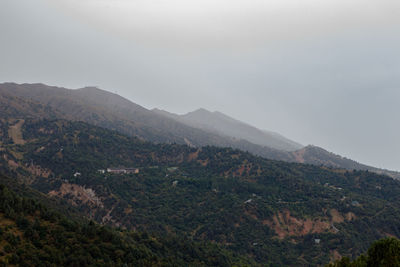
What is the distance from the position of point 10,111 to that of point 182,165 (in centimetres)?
12471

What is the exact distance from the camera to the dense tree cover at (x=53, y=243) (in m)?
35.4

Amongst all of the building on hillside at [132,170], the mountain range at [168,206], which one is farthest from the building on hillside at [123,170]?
the mountain range at [168,206]

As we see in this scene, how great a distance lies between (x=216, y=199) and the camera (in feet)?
351

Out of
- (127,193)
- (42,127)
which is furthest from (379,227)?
(42,127)

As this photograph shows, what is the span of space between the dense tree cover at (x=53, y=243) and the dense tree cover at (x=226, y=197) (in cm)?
3848

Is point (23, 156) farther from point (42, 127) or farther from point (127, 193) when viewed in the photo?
point (127, 193)

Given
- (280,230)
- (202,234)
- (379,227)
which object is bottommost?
(202,234)

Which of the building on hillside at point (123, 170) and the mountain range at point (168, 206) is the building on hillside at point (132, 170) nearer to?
the building on hillside at point (123, 170)

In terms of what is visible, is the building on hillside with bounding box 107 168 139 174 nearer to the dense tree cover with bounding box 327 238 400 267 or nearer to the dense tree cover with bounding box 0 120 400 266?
the dense tree cover with bounding box 0 120 400 266

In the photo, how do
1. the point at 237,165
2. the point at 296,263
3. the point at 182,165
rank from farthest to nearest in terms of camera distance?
1. the point at 182,165
2. the point at 237,165
3. the point at 296,263

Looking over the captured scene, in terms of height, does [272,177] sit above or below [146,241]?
above

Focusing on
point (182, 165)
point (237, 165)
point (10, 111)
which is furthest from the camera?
point (10, 111)

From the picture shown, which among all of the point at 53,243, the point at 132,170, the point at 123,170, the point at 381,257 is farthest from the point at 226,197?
the point at 381,257

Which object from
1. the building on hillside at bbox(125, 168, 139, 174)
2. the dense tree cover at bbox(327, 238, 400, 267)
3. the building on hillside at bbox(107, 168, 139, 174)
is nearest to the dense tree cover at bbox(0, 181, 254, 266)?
the dense tree cover at bbox(327, 238, 400, 267)
